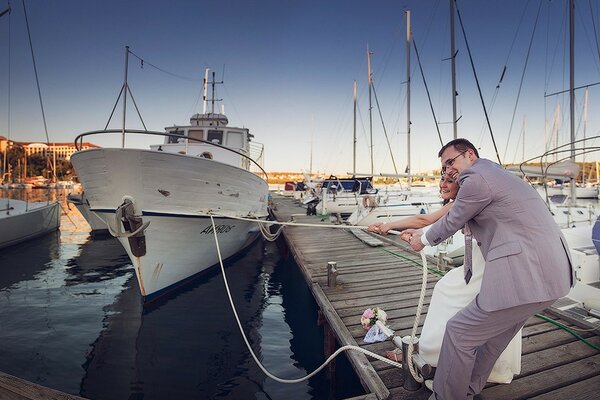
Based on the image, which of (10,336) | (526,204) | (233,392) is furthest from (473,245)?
(10,336)

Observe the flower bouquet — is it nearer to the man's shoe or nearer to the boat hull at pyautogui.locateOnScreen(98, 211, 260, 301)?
the man's shoe

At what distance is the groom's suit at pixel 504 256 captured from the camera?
5.90ft

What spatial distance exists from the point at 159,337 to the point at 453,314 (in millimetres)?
5173

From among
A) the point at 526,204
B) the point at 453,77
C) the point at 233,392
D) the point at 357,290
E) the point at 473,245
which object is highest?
the point at 453,77

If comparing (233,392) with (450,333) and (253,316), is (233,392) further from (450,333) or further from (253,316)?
(450,333)

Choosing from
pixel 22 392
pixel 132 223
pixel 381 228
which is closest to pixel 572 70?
pixel 381 228

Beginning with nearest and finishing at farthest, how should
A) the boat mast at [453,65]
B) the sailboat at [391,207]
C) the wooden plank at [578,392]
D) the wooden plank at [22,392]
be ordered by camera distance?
1. the wooden plank at [22,392]
2. the wooden plank at [578,392]
3. the boat mast at [453,65]
4. the sailboat at [391,207]

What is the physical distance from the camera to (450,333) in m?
2.09

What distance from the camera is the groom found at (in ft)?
5.90

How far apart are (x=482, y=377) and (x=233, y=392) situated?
127 inches

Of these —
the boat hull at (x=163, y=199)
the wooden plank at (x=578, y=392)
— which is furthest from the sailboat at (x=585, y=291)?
the boat hull at (x=163, y=199)

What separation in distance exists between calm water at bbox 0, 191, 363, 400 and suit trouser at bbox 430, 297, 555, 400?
258 centimetres

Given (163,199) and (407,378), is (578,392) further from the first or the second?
(163,199)

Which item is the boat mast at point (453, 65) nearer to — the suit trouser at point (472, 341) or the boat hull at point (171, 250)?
the boat hull at point (171, 250)
